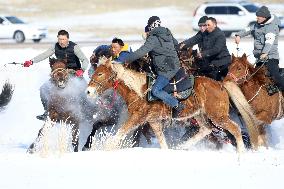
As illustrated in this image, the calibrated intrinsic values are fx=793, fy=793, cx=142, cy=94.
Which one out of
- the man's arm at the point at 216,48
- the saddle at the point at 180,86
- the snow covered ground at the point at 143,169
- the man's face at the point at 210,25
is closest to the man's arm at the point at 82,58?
the saddle at the point at 180,86

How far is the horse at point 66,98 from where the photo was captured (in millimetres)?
15125

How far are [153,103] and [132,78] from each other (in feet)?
1.93

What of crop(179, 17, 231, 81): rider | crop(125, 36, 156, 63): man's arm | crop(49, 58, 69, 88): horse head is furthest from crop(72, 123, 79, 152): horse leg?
crop(179, 17, 231, 81): rider

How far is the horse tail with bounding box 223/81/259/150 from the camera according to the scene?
→ 14672 mm

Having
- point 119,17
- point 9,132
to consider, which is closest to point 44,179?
point 9,132

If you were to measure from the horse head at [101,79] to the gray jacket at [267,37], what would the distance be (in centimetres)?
333

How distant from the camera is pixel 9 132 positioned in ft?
68.0

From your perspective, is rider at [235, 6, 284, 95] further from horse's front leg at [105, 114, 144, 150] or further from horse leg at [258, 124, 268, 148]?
horse's front leg at [105, 114, 144, 150]

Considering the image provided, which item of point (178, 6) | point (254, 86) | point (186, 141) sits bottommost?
point (178, 6)

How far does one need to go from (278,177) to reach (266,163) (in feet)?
3.28

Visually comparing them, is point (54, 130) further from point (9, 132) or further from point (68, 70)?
point (9, 132)

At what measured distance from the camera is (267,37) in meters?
15.2

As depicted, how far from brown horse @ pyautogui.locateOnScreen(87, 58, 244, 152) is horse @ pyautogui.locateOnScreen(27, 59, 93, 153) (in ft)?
5.63

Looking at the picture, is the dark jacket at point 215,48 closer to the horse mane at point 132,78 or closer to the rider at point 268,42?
the rider at point 268,42
